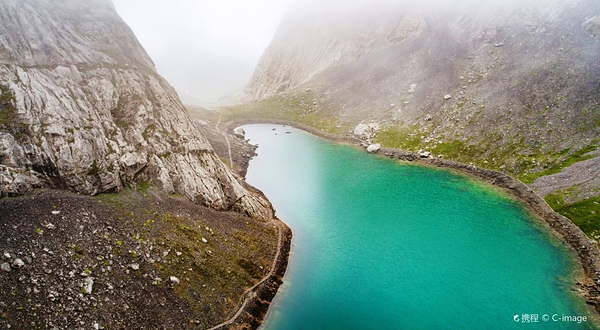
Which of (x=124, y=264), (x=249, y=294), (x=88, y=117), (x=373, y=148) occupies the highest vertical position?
(x=373, y=148)

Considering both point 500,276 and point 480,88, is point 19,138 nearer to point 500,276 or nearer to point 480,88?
point 500,276

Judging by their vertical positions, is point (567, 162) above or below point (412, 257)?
above

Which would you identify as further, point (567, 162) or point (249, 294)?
point (567, 162)

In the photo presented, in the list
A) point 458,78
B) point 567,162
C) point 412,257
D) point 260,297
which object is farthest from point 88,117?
point 458,78

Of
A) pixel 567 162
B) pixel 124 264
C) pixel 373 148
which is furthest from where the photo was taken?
pixel 373 148

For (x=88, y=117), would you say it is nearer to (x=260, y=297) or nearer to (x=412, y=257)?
(x=260, y=297)
